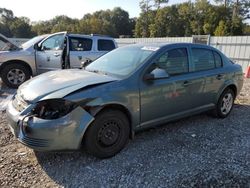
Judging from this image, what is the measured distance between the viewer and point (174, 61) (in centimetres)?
427

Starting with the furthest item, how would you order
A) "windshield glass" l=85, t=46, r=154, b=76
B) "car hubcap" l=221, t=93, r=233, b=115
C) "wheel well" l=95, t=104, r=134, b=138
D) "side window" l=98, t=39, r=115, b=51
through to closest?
"side window" l=98, t=39, r=115, b=51, "car hubcap" l=221, t=93, r=233, b=115, "windshield glass" l=85, t=46, r=154, b=76, "wheel well" l=95, t=104, r=134, b=138

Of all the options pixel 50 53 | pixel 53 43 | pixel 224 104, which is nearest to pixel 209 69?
pixel 224 104

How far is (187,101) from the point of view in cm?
442

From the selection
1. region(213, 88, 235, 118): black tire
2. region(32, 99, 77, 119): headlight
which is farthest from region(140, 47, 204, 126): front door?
region(32, 99, 77, 119): headlight

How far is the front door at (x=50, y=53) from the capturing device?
26.3 feet

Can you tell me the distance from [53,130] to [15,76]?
5.80 m

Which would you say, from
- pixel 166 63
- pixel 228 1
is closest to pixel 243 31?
pixel 228 1

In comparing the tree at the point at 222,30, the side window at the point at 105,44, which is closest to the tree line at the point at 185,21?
the tree at the point at 222,30

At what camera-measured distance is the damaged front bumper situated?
3.01 meters

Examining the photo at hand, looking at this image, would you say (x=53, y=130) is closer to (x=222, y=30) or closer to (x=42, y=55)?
(x=42, y=55)

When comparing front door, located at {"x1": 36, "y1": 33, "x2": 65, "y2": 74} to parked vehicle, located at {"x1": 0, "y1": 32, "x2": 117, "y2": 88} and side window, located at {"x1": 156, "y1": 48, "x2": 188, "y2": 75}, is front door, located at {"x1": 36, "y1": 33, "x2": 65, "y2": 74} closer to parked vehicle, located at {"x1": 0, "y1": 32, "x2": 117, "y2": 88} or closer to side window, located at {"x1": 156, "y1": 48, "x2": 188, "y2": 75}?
parked vehicle, located at {"x1": 0, "y1": 32, "x2": 117, "y2": 88}

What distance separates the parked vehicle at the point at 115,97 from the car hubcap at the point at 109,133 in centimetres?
1

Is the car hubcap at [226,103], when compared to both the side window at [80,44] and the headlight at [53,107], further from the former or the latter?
the side window at [80,44]

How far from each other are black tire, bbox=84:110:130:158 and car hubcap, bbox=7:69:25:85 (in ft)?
18.6
